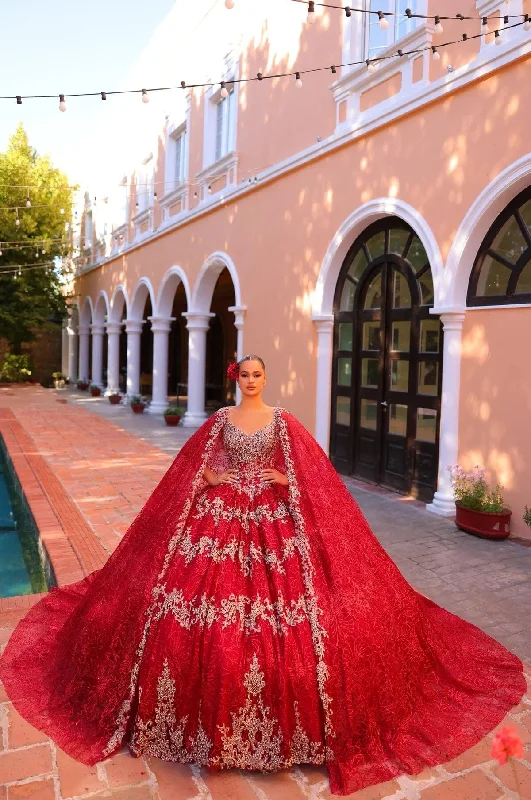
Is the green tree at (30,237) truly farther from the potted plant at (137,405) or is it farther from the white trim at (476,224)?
the white trim at (476,224)

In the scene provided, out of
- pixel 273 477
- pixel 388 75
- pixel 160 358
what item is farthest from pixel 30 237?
pixel 273 477

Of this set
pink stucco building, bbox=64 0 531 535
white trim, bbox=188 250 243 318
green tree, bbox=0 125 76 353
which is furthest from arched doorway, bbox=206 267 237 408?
green tree, bbox=0 125 76 353

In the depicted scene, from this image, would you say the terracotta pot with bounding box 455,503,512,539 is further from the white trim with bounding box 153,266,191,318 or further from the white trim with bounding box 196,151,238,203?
the white trim with bounding box 153,266,191,318

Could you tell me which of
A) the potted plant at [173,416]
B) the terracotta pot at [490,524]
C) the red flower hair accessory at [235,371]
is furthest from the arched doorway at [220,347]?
the red flower hair accessory at [235,371]

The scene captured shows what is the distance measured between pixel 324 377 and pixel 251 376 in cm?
518

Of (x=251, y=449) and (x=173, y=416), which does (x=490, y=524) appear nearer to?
(x=251, y=449)

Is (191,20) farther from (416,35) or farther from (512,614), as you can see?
(512,614)

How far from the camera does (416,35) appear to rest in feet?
19.9

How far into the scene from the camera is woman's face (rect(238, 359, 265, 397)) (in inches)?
113

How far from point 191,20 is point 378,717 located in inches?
502

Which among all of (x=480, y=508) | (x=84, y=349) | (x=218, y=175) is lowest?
(x=480, y=508)

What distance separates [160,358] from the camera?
14297mm

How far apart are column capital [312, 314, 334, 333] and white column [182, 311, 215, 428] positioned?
4514 mm

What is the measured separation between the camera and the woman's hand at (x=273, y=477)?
2795 mm
